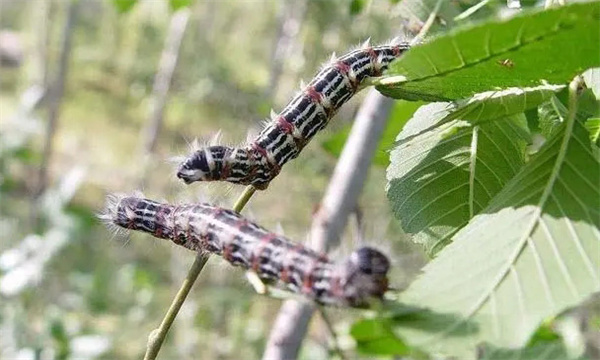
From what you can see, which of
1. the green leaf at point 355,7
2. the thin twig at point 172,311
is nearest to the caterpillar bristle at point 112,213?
the thin twig at point 172,311

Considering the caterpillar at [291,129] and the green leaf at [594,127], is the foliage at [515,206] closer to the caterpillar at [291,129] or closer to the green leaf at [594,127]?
the green leaf at [594,127]

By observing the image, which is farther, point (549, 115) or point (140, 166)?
point (140, 166)

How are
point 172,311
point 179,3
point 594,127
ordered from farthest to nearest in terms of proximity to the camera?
1. point 179,3
2. point 594,127
3. point 172,311

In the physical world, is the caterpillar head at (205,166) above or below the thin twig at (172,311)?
above

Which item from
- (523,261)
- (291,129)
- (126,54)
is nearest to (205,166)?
(291,129)

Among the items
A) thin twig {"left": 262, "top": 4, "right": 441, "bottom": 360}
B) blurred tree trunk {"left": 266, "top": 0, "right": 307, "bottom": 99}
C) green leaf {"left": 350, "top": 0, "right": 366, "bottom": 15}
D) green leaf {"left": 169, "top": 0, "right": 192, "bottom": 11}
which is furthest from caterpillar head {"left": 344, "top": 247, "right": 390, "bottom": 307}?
blurred tree trunk {"left": 266, "top": 0, "right": 307, "bottom": 99}

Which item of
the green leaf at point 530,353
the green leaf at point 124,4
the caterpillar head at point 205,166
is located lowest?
the green leaf at point 530,353

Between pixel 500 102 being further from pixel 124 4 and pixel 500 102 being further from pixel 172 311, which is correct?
pixel 124 4
